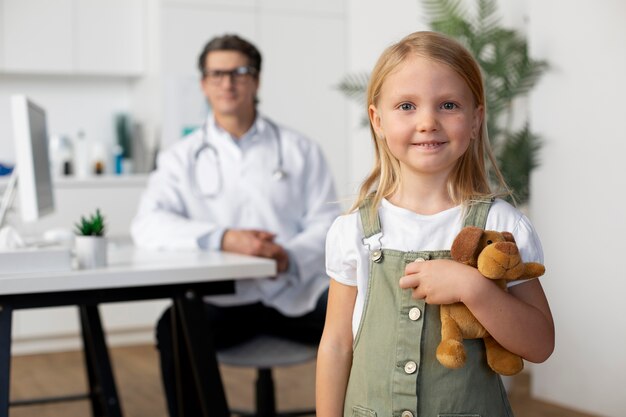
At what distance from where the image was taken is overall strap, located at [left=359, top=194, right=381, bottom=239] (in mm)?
1370

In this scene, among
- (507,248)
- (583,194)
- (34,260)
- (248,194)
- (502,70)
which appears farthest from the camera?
(502,70)

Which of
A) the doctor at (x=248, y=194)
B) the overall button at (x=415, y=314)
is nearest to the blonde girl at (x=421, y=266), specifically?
the overall button at (x=415, y=314)

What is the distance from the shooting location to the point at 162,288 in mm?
2201

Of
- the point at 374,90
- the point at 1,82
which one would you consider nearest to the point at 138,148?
the point at 1,82

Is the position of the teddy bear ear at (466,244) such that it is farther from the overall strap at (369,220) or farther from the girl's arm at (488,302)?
the overall strap at (369,220)

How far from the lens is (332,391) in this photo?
1.41 metres

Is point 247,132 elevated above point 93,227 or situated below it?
above

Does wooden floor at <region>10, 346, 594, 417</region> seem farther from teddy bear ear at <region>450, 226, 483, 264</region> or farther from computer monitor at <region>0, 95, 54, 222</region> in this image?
teddy bear ear at <region>450, 226, 483, 264</region>

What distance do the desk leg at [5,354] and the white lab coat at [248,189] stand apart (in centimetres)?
70

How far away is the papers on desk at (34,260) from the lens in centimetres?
201

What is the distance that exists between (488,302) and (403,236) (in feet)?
0.57

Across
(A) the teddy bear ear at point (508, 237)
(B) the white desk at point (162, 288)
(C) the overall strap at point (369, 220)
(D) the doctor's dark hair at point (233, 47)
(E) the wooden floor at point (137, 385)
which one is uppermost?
(D) the doctor's dark hair at point (233, 47)

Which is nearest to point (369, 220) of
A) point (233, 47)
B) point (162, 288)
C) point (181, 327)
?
point (162, 288)

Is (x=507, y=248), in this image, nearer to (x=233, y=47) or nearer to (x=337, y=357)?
(x=337, y=357)
